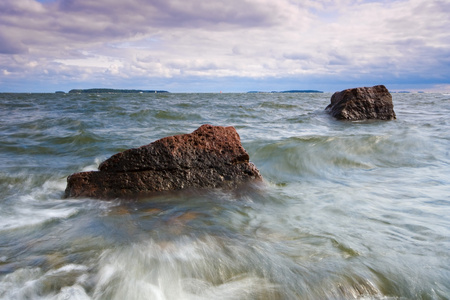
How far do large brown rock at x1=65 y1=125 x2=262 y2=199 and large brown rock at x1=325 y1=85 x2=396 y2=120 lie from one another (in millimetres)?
8822

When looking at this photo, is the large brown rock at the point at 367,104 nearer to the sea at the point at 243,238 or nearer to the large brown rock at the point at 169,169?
the sea at the point at 243,238

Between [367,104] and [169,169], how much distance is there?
1008 centimetres

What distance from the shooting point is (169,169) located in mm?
4270

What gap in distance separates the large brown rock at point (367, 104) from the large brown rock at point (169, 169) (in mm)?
8822

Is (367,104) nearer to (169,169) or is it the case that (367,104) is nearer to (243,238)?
(169,169)

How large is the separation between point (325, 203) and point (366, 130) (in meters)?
6.42

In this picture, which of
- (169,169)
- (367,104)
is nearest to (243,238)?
(169,169)

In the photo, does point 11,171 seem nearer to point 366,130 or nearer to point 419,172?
point 419,172

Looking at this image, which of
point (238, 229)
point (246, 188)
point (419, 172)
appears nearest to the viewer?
point (238, 229)

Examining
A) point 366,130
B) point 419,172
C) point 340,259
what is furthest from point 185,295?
point 366,130

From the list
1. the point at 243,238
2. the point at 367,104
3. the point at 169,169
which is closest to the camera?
the point at 243,238

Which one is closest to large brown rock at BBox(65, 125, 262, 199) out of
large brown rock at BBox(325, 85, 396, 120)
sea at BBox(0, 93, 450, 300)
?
sea at BBox(0, 93, 450, 300)

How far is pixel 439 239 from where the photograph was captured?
3.04m

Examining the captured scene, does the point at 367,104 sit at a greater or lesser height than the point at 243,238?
greater
